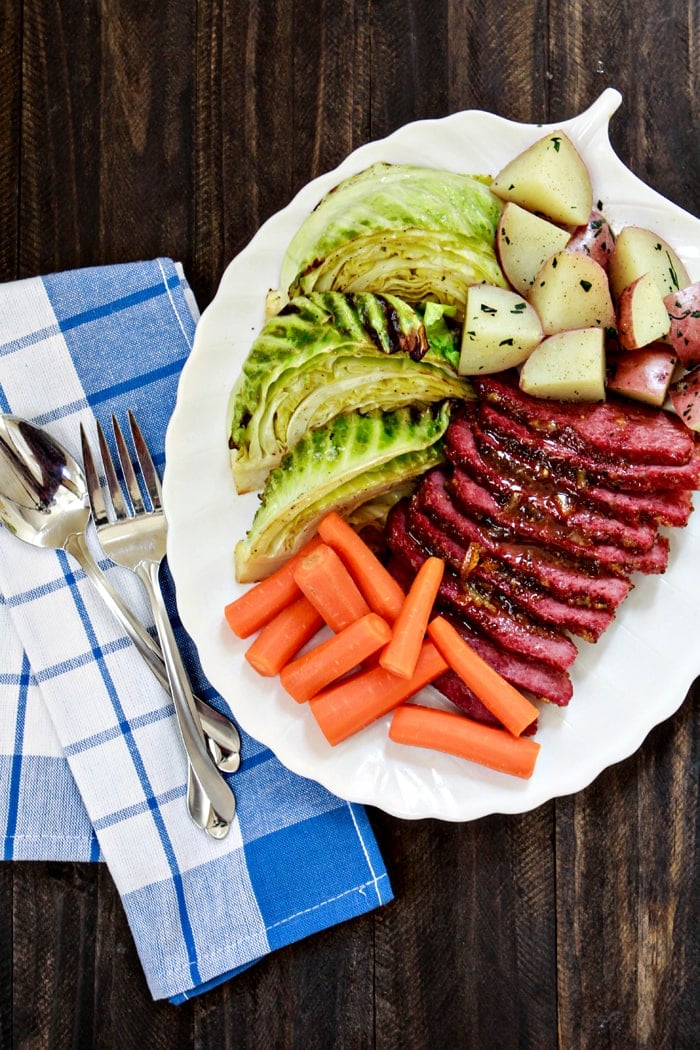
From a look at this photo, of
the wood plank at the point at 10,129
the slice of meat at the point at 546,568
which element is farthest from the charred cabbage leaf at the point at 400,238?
the wood plank at the point at 10,129

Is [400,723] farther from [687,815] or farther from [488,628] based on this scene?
[687,815]

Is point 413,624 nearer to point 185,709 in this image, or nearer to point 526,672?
point 526,672

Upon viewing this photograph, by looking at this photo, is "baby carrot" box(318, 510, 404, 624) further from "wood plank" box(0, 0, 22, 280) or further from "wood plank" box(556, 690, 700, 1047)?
"wood plank" box(0, 0, 22, 280)

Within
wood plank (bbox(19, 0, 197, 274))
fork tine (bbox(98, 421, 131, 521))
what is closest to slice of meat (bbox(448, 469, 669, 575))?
fork tine (bbox(98, 421, 131, 521))

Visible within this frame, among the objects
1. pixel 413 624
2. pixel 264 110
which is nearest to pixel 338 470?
pixel 413 624

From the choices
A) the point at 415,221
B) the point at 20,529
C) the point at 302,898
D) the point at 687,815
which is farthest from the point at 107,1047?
the point at 415,221

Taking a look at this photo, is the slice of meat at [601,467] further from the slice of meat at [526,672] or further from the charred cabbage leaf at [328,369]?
the slice of meat at [526,672]
